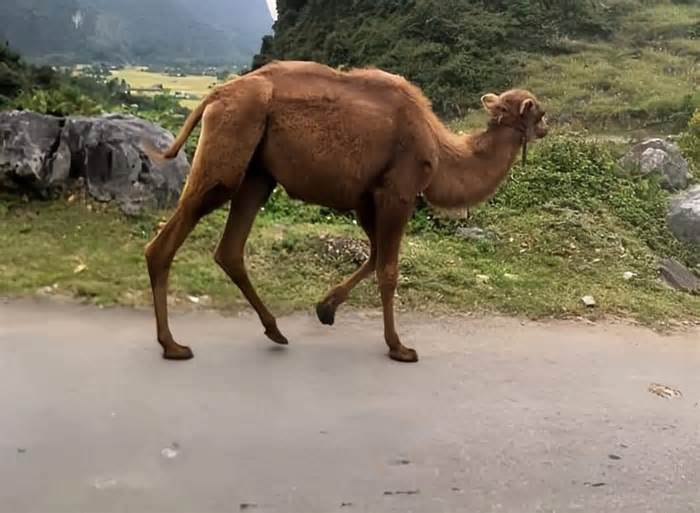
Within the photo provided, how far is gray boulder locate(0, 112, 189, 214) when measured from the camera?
25.6 feet

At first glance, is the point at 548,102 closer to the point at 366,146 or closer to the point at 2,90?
the point at 2,90

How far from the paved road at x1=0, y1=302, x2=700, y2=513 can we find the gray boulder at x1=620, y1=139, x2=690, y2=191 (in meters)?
4.81

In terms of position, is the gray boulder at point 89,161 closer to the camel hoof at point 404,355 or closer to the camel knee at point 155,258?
the camel knee at point 155,258

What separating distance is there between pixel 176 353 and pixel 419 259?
8.99 feet

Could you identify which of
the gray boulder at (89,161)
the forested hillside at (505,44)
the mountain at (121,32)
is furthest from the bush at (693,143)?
the mountain at (121,32)

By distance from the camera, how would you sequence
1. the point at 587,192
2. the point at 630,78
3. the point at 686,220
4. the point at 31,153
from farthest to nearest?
the point at 630,78 < the point at 587,192 < the point at 686,220 < the point at 31,153

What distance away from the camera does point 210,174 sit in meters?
5.11

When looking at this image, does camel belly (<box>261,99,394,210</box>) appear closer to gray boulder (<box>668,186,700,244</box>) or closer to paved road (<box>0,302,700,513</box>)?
paved road (<box>0,302,700,513</box>)

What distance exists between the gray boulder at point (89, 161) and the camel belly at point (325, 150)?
286 centimetres

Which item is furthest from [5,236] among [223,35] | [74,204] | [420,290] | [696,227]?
[223,35]

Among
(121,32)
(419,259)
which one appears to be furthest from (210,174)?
(121,32)

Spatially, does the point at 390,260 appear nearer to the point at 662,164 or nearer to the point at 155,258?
the point at 155,258

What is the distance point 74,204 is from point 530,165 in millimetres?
5002

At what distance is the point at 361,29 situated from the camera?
23109 millimetres
